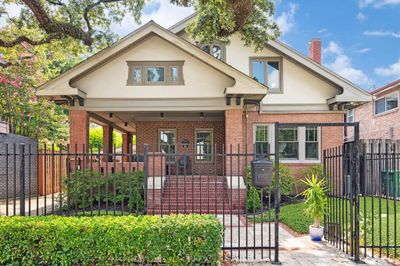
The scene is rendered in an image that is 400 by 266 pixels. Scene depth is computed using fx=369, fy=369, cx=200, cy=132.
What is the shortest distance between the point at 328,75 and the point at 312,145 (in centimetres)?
320

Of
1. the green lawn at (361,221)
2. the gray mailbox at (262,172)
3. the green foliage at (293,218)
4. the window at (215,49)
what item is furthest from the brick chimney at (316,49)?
the gray mailbox at (262,172)

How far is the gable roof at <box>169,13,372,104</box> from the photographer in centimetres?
1580

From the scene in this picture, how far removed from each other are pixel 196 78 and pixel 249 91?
216 centimetres

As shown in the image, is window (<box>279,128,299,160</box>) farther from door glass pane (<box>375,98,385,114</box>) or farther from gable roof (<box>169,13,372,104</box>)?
door glass pane (<box>375,98,385,114</box>)

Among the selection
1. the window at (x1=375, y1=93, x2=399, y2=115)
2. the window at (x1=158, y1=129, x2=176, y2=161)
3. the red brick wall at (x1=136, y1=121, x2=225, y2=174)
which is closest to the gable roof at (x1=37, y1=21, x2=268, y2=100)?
the red brick wall at (x1=136, y1=121, x2=225, y2=174)

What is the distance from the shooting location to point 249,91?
43.5 feet

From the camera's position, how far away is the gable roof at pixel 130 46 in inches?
523

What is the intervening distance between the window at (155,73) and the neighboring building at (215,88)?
0.04 m

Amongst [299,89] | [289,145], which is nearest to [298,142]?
[289,145]

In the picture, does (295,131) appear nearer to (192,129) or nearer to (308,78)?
(308,78)

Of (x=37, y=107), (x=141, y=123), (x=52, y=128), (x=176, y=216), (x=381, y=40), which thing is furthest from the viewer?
(x=381, y=40)

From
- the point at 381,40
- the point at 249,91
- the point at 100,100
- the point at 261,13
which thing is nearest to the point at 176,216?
the point at 249,91

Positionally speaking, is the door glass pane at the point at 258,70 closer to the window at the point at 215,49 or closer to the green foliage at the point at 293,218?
the window at the point at 215,49

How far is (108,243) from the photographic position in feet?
20.4
